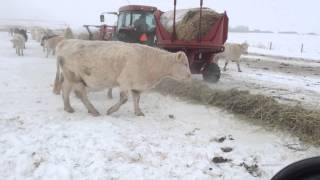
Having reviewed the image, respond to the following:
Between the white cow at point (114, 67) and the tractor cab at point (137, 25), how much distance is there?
7345mm

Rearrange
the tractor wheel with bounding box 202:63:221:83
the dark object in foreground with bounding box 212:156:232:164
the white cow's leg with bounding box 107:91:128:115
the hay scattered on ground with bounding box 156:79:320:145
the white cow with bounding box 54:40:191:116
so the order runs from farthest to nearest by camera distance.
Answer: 1. the tractor wheel with bounding box 202:63:221:83
2. the white cow's leg with bounding box 107:91:128:115
3. the white cow with bounding box 54:40:191:116
4. the hay scattered on ground with bounding box 156:79:320:145
5. the dark object in foreground with bounding box 212:156:232:164

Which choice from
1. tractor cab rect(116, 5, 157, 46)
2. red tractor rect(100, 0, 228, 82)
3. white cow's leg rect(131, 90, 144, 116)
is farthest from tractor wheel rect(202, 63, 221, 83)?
white cow's leg rect(131, 90, 144, 116)

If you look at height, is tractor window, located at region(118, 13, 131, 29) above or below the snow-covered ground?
above

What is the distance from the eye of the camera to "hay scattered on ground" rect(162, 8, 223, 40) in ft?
48.3

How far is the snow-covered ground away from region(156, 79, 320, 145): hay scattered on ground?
26 centimetres

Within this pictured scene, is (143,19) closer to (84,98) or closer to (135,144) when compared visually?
(84,98)

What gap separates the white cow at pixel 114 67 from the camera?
9.29 meters

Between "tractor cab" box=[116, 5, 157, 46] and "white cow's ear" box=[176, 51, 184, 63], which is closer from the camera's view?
"white cow's ear" box=[176, 51, 184, 63]

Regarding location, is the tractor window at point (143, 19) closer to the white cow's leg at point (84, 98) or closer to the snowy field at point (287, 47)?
the white cow's leg at point (84, 98)

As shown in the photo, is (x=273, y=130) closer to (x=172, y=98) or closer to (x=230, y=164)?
(x=230, y=164)

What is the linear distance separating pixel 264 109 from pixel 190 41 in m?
6.12

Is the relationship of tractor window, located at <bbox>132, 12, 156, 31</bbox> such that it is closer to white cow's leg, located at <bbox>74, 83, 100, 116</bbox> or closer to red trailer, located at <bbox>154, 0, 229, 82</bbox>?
red trailer, located at <bbox>154, 0, 229, 82</bbox>

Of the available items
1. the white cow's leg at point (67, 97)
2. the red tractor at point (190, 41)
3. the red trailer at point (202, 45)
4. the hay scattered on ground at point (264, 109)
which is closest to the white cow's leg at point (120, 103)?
the white cow's leg at point (67, 97)

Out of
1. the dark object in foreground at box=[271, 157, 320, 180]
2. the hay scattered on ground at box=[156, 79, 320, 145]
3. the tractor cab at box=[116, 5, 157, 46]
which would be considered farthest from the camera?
the tractor cab at box=[116, 5, 157, 46]
